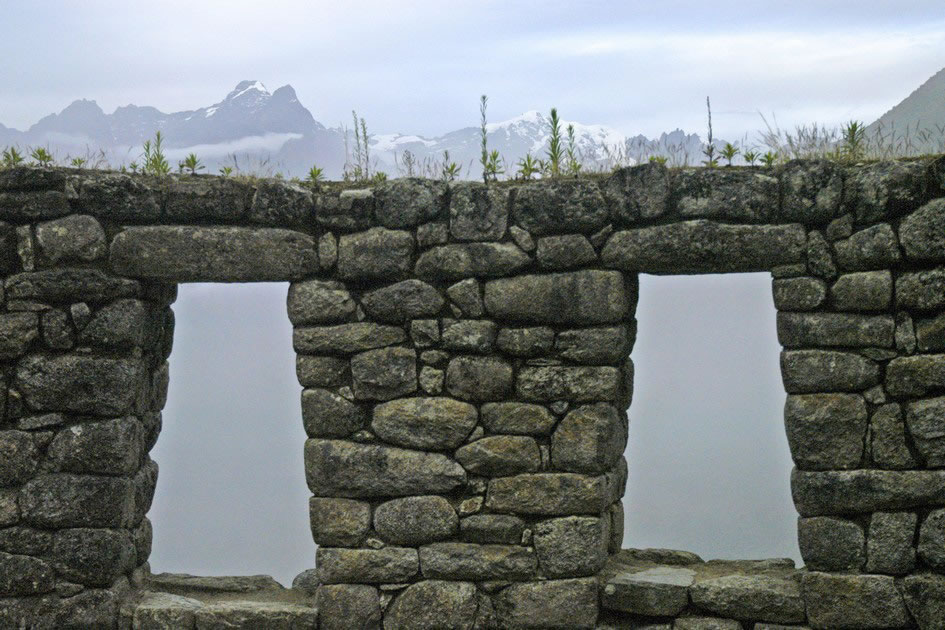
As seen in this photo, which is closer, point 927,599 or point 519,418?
point 927,599

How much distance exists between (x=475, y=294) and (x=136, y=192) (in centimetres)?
203

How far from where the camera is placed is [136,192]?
20.9 ft

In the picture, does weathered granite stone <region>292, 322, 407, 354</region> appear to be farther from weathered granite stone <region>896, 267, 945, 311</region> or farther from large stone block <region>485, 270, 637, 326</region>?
weathered granite stone <region>896, 267, 945, 311</region>

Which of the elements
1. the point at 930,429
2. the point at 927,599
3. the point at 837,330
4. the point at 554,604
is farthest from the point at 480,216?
the point at 927,599

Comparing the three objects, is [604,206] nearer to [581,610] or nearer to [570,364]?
[570,364]

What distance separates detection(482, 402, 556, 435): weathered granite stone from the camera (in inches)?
241

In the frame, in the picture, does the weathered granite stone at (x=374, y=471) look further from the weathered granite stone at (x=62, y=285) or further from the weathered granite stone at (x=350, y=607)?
the weathered granite stone at (x=62, y=285)

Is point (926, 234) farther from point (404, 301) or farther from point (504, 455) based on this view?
point (404, 301)

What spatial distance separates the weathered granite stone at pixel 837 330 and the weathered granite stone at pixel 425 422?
5.80ft

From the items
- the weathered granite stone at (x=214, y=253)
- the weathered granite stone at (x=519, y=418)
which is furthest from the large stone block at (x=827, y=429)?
the weathered granite stone at (x=214, y=253)

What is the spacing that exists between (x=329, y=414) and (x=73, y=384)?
4.81 ft

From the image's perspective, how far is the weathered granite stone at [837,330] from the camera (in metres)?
5.85

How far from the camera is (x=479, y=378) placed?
614 centimetres

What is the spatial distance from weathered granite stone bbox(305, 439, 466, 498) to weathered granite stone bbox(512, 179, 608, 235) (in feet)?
4.61
